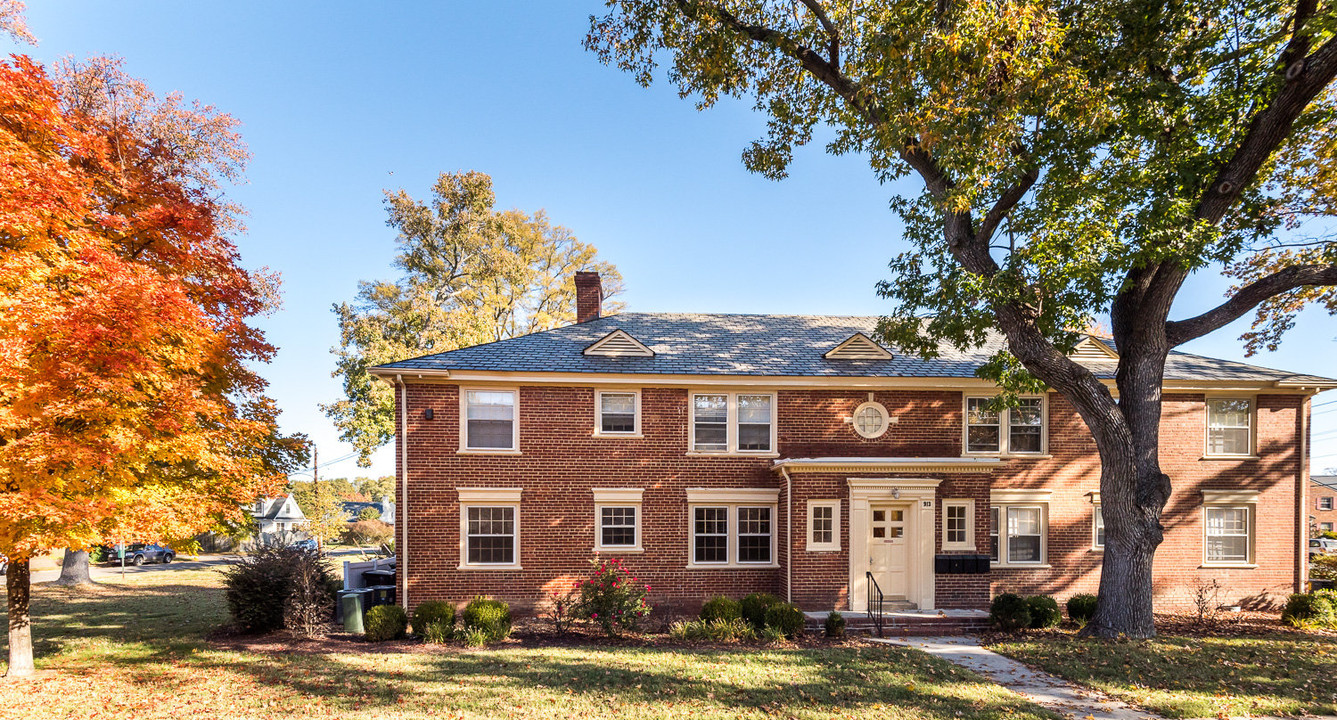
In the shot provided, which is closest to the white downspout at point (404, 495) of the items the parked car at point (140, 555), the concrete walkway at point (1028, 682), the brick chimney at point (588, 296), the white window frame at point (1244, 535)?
the brick chimney at point (588, 296)

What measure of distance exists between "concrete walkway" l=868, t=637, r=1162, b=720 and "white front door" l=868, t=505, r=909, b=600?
6.52ft

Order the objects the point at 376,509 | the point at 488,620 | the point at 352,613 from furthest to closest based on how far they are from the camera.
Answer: the point at 376,509, the point at 352,613, the point at 488,620

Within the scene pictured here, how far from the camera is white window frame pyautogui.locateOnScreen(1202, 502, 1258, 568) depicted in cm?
1647

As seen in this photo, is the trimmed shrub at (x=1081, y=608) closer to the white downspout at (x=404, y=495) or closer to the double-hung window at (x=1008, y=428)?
the double-hung window at (x=1008, y=428)

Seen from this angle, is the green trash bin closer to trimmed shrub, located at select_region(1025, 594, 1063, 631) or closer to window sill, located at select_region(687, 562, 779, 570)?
window sill, located at select_region(687, 562, 779, 570)

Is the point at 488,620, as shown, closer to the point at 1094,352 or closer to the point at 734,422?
the point at 734,422

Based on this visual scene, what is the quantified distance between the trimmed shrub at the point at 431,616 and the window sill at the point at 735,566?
5710mm

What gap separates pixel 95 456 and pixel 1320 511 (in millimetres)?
92834

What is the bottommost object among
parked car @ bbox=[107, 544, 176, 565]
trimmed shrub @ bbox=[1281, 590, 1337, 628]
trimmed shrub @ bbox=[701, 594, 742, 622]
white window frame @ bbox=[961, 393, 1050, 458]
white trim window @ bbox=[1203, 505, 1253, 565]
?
parked car @ bbox=[107, 544, 176, 565]

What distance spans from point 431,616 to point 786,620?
295 inches

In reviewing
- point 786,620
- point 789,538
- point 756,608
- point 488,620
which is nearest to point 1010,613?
point 789,538

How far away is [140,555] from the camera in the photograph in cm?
3328

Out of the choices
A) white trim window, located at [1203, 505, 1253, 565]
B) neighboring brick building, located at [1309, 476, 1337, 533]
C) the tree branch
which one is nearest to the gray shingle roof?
white trim window, located at [1203, 505, 1253, 565]

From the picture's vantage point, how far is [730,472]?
1590 cm
